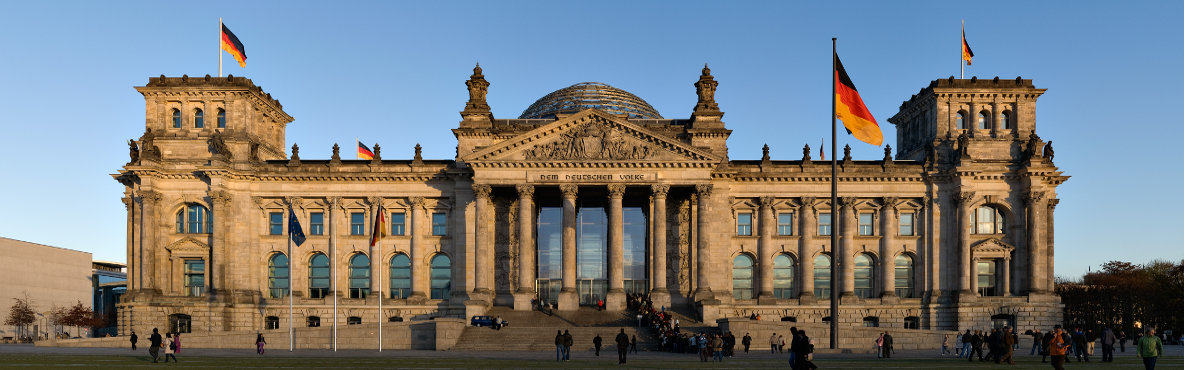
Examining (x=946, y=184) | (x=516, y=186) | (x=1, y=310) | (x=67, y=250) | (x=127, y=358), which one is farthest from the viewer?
(x=67, y=250)

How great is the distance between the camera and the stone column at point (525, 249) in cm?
7000

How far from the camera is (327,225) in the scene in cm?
7512

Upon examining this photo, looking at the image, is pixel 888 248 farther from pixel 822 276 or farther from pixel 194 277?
pixel 194 277

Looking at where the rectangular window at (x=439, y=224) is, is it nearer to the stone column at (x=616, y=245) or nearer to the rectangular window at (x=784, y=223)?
the stone column at (x=616, y=245)

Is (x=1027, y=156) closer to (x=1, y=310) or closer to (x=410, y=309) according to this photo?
(x=410, y=309)

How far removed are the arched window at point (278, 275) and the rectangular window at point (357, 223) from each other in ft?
17.3

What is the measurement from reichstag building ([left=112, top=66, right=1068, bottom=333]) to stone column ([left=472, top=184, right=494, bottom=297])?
0.15 meters

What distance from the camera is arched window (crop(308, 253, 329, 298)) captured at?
75500 mm

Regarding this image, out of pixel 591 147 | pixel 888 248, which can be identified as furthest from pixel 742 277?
pixel 591 147

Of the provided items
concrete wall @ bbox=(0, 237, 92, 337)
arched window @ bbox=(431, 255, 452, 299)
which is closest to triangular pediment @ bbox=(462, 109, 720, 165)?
arched window @ bbox=(431, 255, 452, 299)

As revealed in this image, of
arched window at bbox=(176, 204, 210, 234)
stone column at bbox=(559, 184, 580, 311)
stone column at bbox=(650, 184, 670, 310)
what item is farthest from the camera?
arched window at bbox=(176, 204, 210, 234)

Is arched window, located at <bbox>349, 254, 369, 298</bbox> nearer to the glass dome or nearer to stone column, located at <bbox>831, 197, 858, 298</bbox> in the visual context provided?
the glass dome

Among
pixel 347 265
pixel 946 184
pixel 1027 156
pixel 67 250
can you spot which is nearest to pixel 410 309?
pixel 347 265

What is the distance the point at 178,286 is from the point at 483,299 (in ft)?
71.5
